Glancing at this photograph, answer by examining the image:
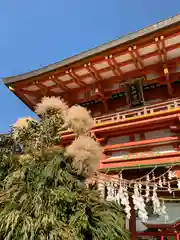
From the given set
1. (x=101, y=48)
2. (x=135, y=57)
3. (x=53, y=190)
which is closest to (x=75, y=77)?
(x=101, y=48)

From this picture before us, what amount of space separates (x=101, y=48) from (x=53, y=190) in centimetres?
497

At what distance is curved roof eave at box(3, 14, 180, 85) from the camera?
20.0 ft

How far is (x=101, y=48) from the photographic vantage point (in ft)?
23.0

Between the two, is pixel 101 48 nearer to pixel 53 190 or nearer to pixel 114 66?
pixel 114 66

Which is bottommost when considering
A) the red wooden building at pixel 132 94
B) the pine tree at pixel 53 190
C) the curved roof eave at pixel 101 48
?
the pine tree at pixel 53 190

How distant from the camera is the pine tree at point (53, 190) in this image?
3.08 m

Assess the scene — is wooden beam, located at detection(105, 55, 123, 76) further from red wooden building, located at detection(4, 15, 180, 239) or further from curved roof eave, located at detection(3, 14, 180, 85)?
curved roof eave, located at detection(3, 14, 180, 85)

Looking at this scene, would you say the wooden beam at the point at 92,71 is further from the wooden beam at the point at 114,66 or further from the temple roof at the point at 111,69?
the wooden beam at the point at 114,66

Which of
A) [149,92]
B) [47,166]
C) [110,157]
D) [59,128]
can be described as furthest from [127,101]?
[47,166]

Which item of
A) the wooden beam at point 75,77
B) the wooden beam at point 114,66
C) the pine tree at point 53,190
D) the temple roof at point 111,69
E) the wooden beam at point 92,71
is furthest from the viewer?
the wooden beam at point 75,77

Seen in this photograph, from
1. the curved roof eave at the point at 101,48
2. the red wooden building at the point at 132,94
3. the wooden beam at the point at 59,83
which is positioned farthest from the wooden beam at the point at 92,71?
the wooden beam at the point at 59,83

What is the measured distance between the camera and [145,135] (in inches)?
253

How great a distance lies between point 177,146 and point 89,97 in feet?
12.2

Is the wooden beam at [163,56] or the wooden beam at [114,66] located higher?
the wooden beam at [114,66]
